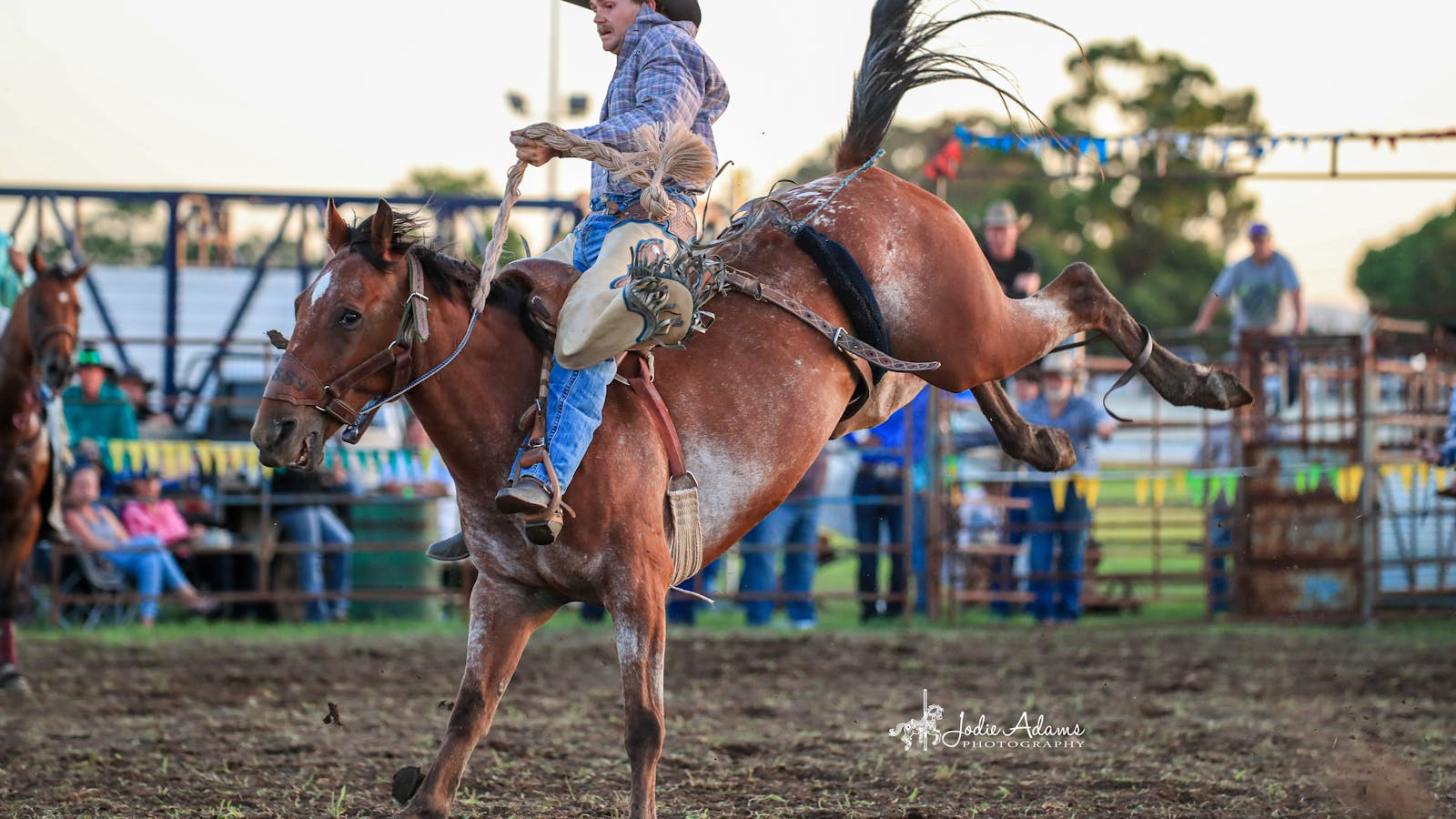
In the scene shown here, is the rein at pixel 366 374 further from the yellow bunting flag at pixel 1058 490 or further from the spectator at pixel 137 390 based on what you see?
the spectator at pixel 137 390

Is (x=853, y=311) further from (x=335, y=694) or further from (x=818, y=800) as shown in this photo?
(x=335, y=694)

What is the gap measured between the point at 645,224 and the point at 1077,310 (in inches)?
69.9

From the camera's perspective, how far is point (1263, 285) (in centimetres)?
1191

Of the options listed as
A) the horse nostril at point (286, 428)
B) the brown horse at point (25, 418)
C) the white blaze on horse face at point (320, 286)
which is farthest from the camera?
the brown horse at point (25, 418)

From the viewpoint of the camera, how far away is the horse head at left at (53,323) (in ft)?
26.9

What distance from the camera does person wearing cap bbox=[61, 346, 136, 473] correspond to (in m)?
10.8

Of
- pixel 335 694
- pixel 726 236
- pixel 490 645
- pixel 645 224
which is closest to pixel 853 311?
pixel 726 236

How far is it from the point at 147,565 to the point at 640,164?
779 centimetres

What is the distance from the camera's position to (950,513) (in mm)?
10906

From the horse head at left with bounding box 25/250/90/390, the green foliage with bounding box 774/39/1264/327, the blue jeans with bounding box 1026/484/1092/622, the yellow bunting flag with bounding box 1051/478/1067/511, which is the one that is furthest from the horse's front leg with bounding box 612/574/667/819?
the green foliage with bounding box 774/39/1264/327

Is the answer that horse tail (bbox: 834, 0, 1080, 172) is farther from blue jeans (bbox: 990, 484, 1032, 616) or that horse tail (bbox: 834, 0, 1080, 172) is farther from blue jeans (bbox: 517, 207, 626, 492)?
blue jeans (bbox: 990, 484, 1032, 616)

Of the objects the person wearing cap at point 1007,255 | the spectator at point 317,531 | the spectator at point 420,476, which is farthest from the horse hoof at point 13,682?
the person wearing cap at point 1007,255

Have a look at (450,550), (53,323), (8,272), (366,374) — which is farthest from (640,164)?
(8,272)

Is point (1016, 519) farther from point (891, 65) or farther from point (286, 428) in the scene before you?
point (286, 428)
